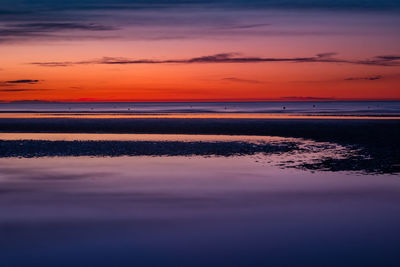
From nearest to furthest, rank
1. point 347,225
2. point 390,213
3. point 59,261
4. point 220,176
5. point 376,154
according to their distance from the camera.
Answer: point 59,261
point 347,225
point 390,213
point 220,176
point 376,154

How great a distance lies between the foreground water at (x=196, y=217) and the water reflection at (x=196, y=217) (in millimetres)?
24

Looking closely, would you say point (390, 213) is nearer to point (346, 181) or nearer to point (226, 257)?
point (346, 181)

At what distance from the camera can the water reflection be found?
392 inches

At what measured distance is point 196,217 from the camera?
13.1 meters

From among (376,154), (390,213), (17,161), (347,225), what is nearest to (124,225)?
(347,225)

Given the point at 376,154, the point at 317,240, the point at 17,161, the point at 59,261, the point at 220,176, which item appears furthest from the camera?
the point at 376,154

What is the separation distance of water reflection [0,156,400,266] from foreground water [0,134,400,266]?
24 mm

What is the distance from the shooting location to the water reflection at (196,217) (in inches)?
392

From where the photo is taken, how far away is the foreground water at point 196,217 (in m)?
9.96

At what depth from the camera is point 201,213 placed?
13508 millimetres

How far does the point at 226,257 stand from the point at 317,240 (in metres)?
2.29

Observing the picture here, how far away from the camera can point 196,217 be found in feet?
43.0

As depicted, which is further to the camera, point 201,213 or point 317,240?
point 201,213

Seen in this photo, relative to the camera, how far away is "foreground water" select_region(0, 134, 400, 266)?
392 inches
